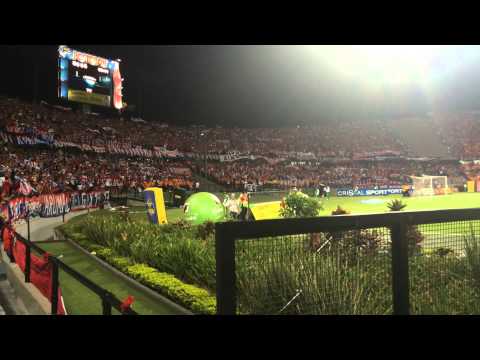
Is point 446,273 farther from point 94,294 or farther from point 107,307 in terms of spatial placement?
point 94,294

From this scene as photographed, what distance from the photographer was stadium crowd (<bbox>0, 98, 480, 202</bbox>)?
29109 mm

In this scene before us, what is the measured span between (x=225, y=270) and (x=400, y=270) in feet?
4.96

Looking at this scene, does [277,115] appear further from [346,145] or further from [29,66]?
[29,66]

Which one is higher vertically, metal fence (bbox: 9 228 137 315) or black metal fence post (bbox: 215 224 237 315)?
black metal fence post (bbox: 215 224 237 315)

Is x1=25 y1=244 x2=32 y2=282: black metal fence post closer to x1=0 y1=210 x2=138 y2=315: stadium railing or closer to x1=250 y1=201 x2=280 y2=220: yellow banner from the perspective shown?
x1=0 y1=210 x2=138 y2=315: stadium railing

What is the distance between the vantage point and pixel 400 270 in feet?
10.00

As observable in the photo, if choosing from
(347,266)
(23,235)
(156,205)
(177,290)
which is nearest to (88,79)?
(23,235)

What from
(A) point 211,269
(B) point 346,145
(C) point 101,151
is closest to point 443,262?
(A) point 211,269

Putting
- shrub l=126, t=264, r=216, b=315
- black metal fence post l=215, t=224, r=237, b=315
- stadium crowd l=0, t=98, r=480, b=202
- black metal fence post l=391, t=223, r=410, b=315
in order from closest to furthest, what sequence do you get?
black metal fence post l=215, t=224, r=237, b=315 → black metal fence post l=391, t=223, r=410, b=315 → shrub l=126, t=264, r=216, b=315 → stadium crowd l=0, t=98, r=480, b=202

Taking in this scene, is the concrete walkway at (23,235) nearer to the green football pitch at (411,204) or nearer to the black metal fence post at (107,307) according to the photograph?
the black metal fence post at (107,307)

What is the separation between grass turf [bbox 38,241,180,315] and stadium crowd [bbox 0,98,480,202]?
43.8ft

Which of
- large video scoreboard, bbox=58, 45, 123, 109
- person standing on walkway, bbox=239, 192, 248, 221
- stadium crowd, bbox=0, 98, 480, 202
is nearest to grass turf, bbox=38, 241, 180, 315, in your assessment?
person standing on walkway, bbox=239, 192, 248, 221

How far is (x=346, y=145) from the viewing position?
188 feet

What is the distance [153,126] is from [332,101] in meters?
33.0
